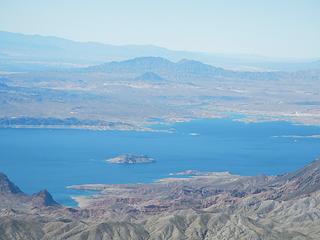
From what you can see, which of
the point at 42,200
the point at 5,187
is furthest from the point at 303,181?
the point at 5,187

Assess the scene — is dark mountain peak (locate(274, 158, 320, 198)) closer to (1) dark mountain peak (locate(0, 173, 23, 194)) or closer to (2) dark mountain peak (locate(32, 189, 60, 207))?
(2) dark mountain peak (locate(32, 189, 60, 207))

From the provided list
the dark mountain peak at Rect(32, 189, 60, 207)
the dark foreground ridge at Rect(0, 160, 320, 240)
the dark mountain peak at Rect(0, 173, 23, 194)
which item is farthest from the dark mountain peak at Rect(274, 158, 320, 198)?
the dark mountain peak at Rect(0, 173, 23, 194)

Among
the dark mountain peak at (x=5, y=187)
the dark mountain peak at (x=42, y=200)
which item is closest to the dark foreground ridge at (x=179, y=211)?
the dark mountain peak at (x=42, y=200)

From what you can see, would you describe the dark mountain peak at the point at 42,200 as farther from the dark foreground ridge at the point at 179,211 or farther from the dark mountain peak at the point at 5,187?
the dark mountain peak at the point at 5,187

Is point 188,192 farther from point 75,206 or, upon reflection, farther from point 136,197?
point 75,206

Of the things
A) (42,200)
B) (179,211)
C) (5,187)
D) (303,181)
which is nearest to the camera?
(179,211)

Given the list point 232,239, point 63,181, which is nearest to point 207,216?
point 232,239

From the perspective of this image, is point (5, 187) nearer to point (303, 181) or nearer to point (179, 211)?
point (179, 211)

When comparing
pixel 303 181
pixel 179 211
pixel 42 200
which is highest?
pixel 179 211

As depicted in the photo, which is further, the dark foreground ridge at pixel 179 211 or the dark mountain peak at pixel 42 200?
the dark mountain peak at pixel 42 200
